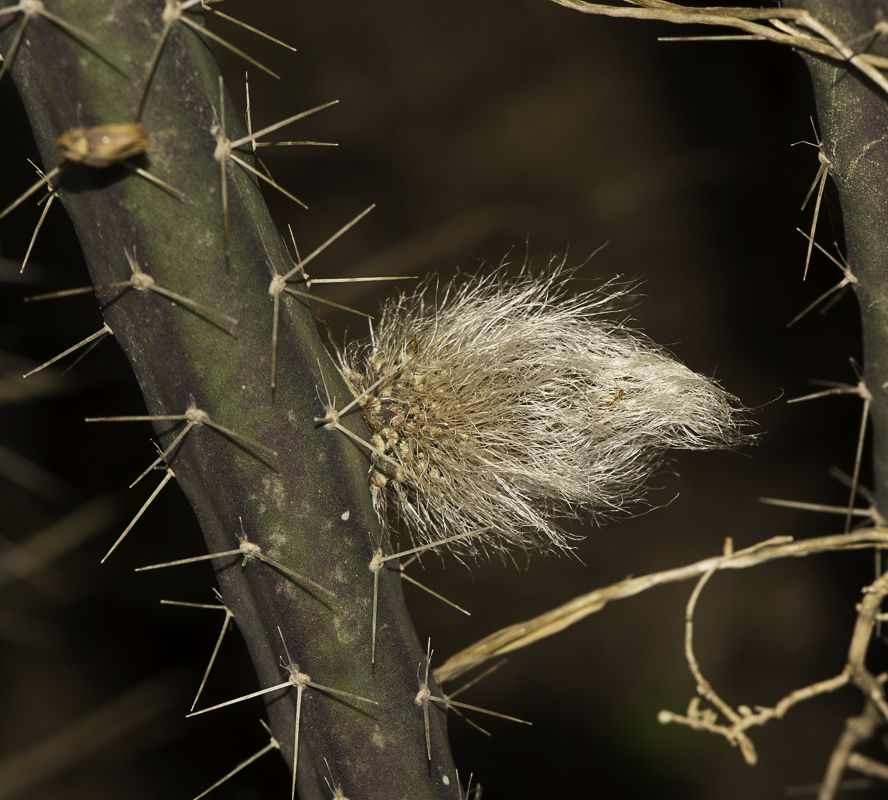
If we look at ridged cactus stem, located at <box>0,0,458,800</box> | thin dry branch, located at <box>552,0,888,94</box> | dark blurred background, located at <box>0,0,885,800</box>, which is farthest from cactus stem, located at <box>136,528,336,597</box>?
dark blurred background, located at <box>0,0,885,800</box>

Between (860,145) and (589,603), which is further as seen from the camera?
(589,603)

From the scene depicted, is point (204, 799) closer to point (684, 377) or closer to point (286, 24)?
point (684, 377)

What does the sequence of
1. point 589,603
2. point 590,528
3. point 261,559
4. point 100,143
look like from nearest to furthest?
1. point 100,143
2. point 261,559
3. point 589,603
4. point 590,528

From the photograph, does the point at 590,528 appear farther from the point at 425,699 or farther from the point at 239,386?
the point at 239,386

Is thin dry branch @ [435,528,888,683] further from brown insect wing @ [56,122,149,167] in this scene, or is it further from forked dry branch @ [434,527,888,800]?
brown insect wing @ [56,122,149,167]

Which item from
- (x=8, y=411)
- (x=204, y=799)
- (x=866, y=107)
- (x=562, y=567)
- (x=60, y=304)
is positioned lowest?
(x=204, y=799)

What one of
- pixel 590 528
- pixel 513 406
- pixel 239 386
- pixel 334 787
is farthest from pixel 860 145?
pixel 590 528

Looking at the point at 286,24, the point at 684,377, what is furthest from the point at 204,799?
the point at 286,24
